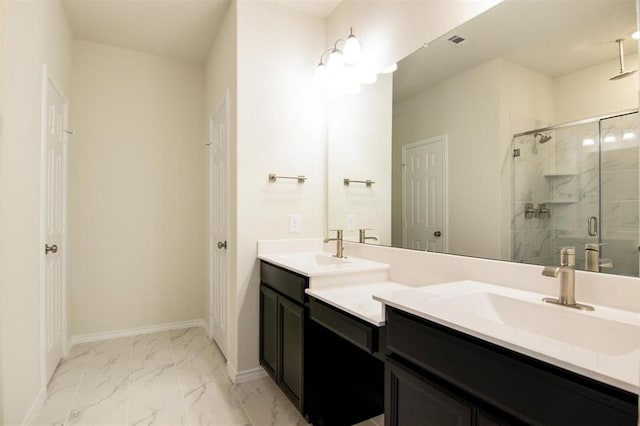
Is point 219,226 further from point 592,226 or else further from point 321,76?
point 592,226

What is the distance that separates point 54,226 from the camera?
8.13ft

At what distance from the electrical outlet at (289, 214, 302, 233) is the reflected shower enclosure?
148 centimetres

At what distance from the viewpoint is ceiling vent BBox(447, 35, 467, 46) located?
1.59 meters

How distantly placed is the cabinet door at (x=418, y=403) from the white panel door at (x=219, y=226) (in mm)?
1740

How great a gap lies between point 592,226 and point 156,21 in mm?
3210

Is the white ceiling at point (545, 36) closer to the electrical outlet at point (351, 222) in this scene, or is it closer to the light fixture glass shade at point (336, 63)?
the light fixture glass shade at point (336, 63)

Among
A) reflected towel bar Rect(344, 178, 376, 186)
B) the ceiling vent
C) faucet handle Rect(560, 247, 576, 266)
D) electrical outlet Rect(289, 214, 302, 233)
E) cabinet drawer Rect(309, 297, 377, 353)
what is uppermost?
the ceiling vent

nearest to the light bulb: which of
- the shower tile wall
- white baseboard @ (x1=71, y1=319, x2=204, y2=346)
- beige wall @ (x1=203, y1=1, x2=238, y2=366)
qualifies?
the shower tile wall

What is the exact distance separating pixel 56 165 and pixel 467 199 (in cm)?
287

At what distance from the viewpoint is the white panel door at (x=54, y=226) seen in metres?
2.22

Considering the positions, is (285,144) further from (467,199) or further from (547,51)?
(547,51)

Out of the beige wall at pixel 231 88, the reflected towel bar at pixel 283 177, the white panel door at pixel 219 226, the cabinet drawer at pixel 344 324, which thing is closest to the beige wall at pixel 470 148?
the cabinet drawer at pixel 344 324

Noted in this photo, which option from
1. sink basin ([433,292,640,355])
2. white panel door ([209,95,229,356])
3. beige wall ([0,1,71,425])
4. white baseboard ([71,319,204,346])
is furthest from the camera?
white baseboard ([71,319,204,346])

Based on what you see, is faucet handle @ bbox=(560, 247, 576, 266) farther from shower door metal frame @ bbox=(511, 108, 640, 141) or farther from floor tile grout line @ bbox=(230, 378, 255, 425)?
floor tile grout line @ bbox=(230, 378, 255, 425)
